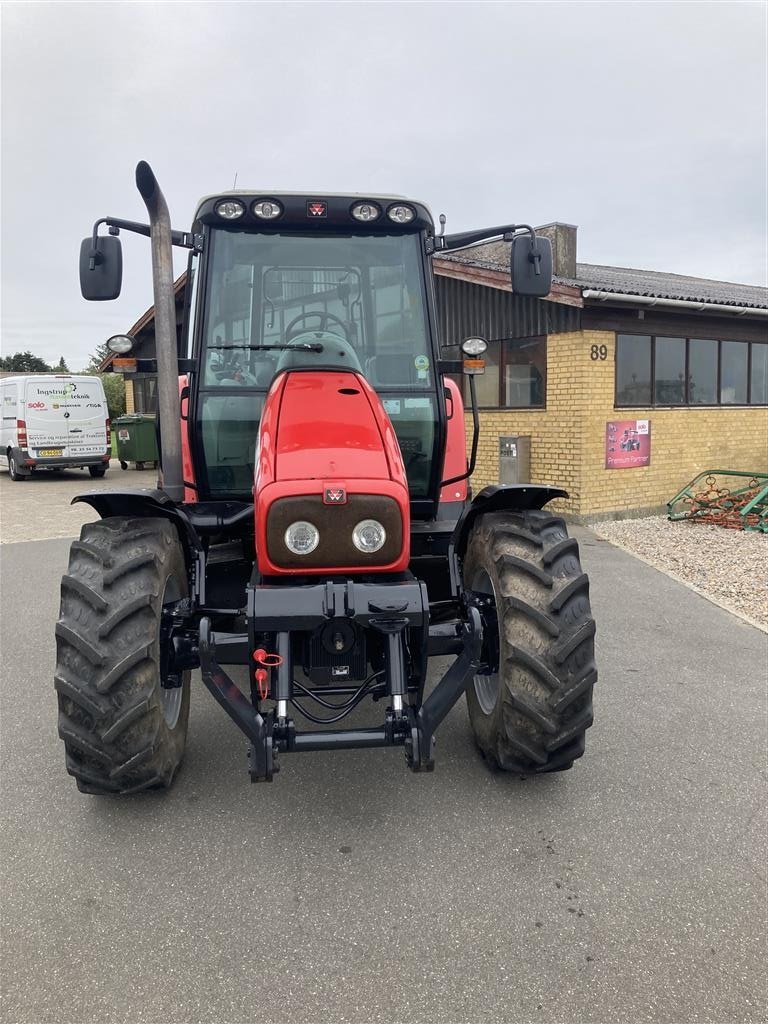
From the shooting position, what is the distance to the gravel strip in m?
7.05

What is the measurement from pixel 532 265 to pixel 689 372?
889 cm

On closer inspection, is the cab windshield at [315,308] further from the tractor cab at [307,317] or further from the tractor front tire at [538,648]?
the tractor front tire at [538,648]

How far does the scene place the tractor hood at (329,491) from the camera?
2.86 metres

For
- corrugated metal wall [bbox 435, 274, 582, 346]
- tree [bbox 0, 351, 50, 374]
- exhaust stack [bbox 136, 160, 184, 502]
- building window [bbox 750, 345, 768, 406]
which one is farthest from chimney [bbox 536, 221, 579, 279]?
tree [bbox 0, 351, 50, 374]

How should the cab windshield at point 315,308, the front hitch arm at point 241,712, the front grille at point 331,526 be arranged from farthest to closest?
the cab windshield at point 315,308
the front grille at point 331,526
the front hitch arm at point 241,712

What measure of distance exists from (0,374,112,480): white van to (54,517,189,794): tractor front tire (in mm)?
15873

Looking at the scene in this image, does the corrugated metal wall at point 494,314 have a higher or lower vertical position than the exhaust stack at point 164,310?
higher

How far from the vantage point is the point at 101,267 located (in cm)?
364

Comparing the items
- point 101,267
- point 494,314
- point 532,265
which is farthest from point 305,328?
point 494,314

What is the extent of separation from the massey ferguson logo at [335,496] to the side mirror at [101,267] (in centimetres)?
172

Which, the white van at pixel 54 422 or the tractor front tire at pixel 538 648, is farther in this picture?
the white van at pixel 54 422

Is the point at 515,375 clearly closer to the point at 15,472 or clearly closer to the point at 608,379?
the point at 608,379

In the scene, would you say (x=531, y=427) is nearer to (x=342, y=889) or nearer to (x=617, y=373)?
(x=617, y=373)

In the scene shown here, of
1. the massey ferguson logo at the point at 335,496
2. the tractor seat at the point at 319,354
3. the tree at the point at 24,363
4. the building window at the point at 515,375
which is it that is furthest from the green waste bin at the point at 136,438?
the tree at the point at 24,363
